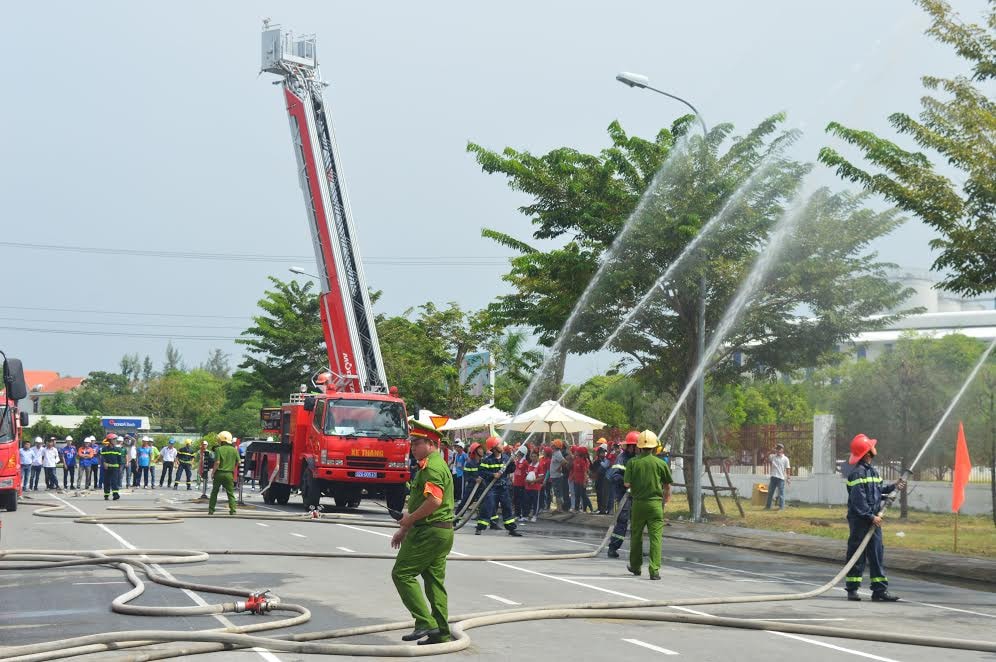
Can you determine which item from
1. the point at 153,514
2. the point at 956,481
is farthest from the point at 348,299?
the point at 956,481

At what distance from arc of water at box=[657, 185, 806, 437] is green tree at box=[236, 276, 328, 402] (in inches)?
1147

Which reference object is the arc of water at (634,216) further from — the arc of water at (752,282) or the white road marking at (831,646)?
the white road marking at (831,646)

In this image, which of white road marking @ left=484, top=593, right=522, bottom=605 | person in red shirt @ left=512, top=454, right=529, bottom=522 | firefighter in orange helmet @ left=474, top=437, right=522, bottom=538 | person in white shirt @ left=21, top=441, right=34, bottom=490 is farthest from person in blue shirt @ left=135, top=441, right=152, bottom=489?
white road marking @ left=484, top=593, right=522, bottom=605

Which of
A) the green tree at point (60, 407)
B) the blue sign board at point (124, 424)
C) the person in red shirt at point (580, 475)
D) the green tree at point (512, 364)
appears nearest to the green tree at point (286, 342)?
the green tree at point (512, 364)

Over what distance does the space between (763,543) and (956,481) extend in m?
3.57

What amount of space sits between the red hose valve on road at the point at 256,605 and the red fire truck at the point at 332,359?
597 inches

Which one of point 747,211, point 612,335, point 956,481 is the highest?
point 747,211

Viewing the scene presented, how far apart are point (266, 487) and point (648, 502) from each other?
17.5 metres

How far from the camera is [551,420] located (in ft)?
93.2

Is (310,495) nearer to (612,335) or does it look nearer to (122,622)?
(612,335)

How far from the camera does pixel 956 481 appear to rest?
66.9 ft

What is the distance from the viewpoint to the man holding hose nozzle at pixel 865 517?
43.1ft

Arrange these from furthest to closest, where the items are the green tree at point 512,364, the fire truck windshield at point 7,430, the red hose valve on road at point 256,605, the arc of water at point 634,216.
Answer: the green tree at point 512,364, the arc of water at point 634,216, the fire truck windshield at point 7,430, the red hose valve on road at point 256,605

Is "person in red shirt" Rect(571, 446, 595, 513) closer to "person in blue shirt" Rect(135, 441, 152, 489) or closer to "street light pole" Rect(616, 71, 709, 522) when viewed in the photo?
"street light pole" Rect(616, 71, 709, 522)
